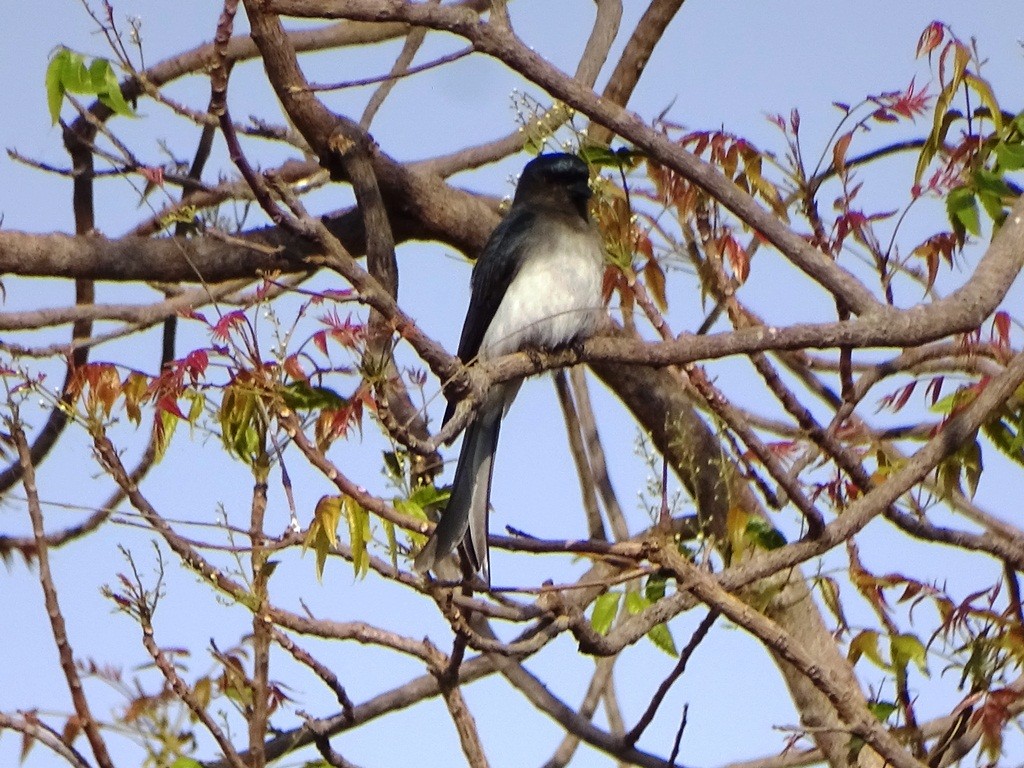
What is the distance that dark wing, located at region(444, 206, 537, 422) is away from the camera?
4793 mm

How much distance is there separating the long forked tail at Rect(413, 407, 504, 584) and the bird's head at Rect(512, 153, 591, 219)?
989 millimetres

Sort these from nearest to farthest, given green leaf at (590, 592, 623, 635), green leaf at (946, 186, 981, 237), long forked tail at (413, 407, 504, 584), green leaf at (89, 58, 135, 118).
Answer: long forked tail at (413, 407, 504, 584) → green leaf at (590, 592, 623, 635) → green leaf at (946, 186, 981, 237) → green leaf at (89, 58, 135, 118)

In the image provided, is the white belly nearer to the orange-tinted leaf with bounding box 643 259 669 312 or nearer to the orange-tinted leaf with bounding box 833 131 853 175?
the orange-tinted leaf with bounding box 643 259 669 312

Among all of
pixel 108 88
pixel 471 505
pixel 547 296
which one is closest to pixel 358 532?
pixel 471 505

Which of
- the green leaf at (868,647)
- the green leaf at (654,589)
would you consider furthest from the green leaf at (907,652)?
the green leaf at (654,589)

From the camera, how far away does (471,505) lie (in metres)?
3.48

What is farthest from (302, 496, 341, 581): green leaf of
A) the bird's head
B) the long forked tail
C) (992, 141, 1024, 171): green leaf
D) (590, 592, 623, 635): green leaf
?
the bird's head

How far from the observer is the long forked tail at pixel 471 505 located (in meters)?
3.13

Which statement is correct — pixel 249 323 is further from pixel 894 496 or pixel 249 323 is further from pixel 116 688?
pixel 894 496

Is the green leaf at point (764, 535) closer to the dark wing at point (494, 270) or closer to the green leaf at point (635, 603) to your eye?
the green leaf at point (635, 603)

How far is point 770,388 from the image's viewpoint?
343 cm

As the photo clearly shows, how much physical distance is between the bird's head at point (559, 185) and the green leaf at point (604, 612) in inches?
81.5

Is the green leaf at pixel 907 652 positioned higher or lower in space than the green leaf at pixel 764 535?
lower

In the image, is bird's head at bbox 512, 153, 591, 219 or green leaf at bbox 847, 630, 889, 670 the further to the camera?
bird's head at bbox 512, 153, 591, 219
